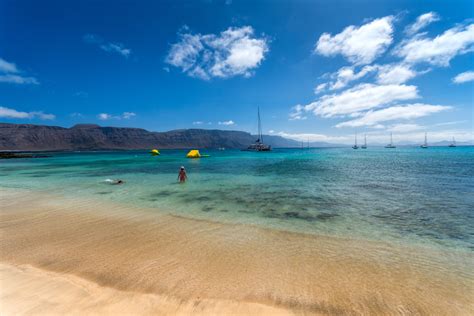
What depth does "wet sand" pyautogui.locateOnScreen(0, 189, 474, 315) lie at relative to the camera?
3778 mm

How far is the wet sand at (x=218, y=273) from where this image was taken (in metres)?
3.78

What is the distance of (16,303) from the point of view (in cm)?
371

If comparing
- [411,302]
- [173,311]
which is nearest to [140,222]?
[173,311]

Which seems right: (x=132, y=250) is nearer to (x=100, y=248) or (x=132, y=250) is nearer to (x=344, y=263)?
(x=100, y=248)

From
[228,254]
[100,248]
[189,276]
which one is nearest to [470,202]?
[228,254]

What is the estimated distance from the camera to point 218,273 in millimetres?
4828

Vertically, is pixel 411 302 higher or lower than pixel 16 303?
lower

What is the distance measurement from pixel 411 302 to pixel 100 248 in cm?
778

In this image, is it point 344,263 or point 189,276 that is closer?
point 189,276

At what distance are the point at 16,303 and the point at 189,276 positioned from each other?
3.10 m

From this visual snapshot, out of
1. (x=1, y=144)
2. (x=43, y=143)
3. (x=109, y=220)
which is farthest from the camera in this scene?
(x=43, y=143)

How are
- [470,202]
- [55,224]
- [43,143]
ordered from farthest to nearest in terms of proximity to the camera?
1. [43,143]
2. [470,202]
3. [55,224]

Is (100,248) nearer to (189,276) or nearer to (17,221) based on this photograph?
(189,276)

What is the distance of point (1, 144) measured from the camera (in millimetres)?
168125
